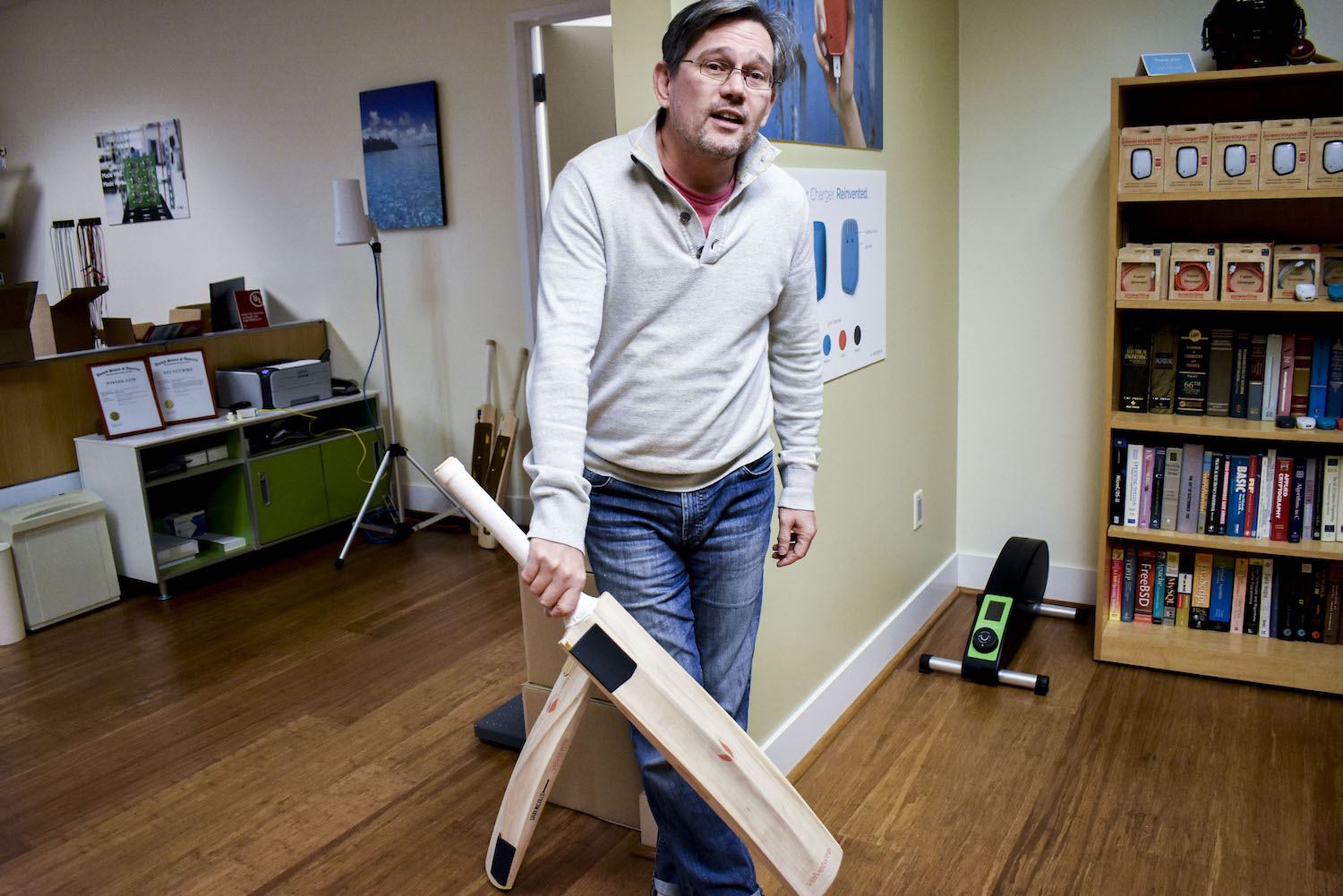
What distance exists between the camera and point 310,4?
4664mm

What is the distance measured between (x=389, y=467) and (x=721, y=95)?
359 cm

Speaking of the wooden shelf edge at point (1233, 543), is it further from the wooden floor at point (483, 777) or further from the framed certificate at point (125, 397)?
the framed certificate at point (125, 397)

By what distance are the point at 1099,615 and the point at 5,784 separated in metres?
2.99

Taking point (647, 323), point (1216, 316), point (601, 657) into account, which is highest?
point (647, 323)

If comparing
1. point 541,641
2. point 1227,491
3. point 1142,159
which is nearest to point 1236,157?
point 1142,159

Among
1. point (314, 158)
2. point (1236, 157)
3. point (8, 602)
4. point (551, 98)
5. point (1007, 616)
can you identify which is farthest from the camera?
point (314, 158)

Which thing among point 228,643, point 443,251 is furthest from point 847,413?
point 443,251

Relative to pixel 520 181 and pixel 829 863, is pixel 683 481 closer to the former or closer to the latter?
pixel 829 863

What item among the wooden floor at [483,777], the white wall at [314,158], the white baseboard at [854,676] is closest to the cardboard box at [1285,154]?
the wooden floor at [483,777]

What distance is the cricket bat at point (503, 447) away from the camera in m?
4.41

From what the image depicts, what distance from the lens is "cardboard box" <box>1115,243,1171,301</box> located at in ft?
9.07

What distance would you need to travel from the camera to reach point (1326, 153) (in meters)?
2.54

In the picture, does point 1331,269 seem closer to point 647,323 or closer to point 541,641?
point 647,323

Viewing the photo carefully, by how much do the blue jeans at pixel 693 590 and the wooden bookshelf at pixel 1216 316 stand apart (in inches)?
62.7
